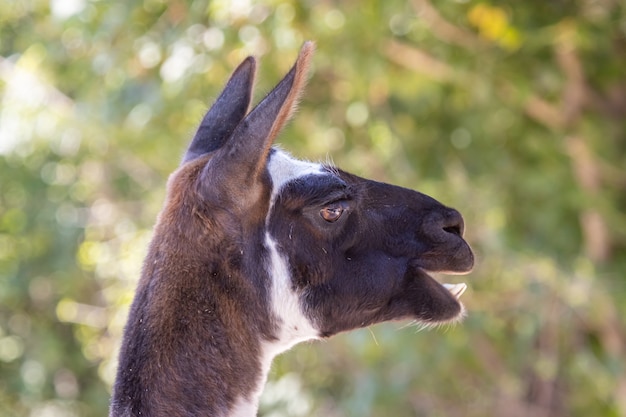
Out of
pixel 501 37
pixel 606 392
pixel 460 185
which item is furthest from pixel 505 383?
pixel 501 37

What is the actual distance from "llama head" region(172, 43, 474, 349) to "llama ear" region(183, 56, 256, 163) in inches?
7.1

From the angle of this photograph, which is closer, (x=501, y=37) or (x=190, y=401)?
(x=190, y=401)

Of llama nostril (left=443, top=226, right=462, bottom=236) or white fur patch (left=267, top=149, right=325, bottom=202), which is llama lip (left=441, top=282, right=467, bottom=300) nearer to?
llama nostril (left=443, top=226, right=462, bottom=236)

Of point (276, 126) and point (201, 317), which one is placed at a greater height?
point (276, 126)

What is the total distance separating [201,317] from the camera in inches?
138

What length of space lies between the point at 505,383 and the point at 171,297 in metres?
6.39

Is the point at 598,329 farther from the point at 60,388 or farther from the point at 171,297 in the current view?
the point at 60,388

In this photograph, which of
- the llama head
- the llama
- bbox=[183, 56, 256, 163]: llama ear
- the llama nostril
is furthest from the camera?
bbox=[183, 56, 256, 163]: llama ear

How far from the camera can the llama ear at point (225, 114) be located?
4004 millimetres

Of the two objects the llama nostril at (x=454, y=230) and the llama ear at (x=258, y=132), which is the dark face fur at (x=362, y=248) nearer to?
the llama nostril at (x=454, y=230)

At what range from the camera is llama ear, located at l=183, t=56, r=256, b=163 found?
4.00 meters

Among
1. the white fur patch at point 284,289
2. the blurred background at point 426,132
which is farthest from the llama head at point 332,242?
the blurred background at point 426,132

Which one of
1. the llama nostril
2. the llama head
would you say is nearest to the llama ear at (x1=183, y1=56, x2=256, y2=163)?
the llama head

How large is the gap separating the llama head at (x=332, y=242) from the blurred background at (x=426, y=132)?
2463mm
